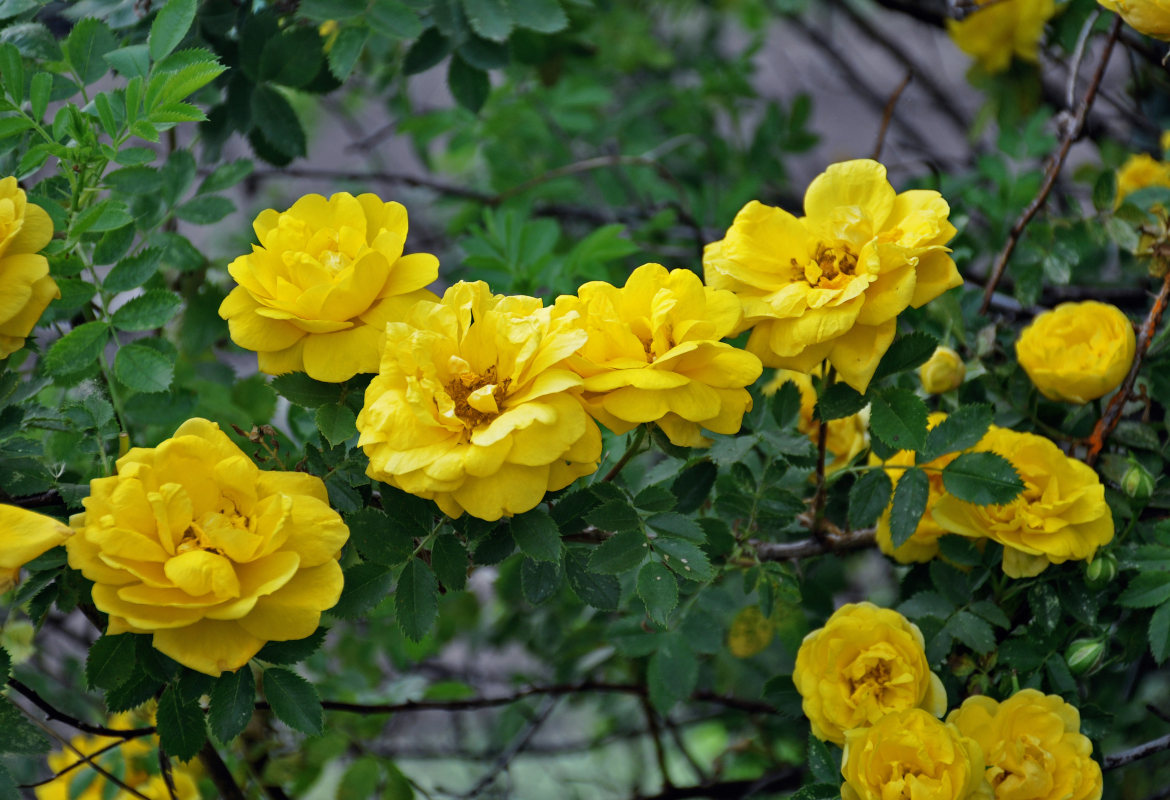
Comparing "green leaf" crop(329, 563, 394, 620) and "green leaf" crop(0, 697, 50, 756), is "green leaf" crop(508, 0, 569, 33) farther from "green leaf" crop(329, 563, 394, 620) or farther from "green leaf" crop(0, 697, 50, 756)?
"green leaf" crop(0, 697, 50, 756)

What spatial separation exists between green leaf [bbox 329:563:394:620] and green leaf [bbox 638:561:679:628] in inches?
7.2

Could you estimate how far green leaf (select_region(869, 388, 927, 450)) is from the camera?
2.47ft

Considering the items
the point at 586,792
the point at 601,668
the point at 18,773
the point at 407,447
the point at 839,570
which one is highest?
the point at 407,447

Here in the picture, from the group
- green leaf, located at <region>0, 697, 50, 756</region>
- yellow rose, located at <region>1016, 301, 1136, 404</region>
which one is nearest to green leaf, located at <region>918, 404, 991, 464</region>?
yellow rose, located at <region>1016, 301, 1136, 404</region>

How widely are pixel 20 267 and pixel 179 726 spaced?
0.34 m

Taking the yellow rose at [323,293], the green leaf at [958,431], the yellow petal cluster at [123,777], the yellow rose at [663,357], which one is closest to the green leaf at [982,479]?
the green leaf at [958,431]

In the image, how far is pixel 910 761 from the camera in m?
0.72

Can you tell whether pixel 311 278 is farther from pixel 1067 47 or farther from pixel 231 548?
pixel 1067 47

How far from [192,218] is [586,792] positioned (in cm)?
142

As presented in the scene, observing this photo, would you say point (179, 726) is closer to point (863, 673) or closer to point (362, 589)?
point (362, 589)

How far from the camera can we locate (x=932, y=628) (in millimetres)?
858

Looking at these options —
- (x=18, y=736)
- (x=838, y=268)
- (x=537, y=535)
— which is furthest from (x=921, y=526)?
(x=18, y=736)

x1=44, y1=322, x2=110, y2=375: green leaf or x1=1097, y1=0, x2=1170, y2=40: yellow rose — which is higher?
x1=1097, y1=0, x2=1170, y2=40: yellow rose

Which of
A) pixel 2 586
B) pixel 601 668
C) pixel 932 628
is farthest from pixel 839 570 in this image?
pixel 2 586
